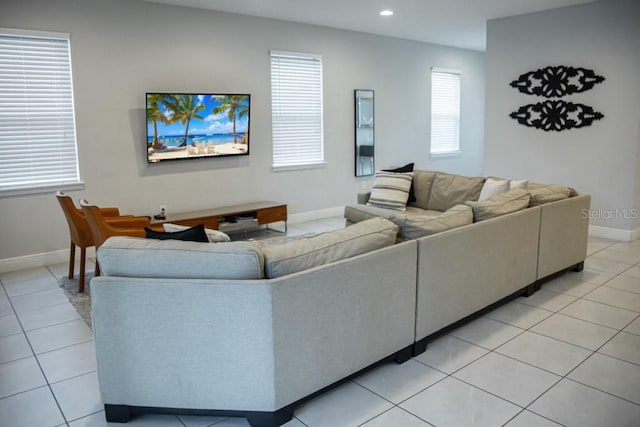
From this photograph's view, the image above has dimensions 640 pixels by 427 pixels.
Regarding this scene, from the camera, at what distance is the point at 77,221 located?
4.15 metres

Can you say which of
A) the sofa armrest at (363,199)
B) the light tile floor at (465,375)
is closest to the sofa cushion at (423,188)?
the sofa armrest at (363,199)

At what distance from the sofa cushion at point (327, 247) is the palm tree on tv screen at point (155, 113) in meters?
3.46

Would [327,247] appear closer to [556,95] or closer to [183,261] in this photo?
[183,261]

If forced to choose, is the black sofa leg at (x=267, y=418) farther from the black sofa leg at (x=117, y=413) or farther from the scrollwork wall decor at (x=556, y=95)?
the scrollwork wall decor at (x=556, y=95)

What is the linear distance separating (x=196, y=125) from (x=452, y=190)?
298 centimetres

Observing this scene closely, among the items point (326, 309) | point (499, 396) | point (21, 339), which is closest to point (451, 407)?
point (499, 396)

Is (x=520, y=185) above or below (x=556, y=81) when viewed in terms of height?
below

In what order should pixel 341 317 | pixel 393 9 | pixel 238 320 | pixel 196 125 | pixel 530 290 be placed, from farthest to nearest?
1. pixel 393 9
2. pixel 196 125
3. pixel 530 290
4. pixel 341 317
5. pixel 238 320

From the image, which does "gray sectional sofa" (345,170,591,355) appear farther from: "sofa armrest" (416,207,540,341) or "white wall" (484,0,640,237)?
"white wall" (484,0,640,237)

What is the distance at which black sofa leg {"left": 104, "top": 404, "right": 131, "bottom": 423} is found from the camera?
7.64 feet

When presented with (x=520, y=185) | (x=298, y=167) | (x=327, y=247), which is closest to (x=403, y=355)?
(x=327, y=247)

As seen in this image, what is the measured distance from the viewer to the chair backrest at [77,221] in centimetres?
412

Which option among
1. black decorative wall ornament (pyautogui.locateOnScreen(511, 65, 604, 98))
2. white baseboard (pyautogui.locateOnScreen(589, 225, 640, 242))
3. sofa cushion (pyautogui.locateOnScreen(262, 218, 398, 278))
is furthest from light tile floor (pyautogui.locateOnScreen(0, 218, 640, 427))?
black decorative wall ornament (pyautogui.locateOnScreen(511, 65, 604, 98))

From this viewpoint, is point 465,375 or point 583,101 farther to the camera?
point 583,101
